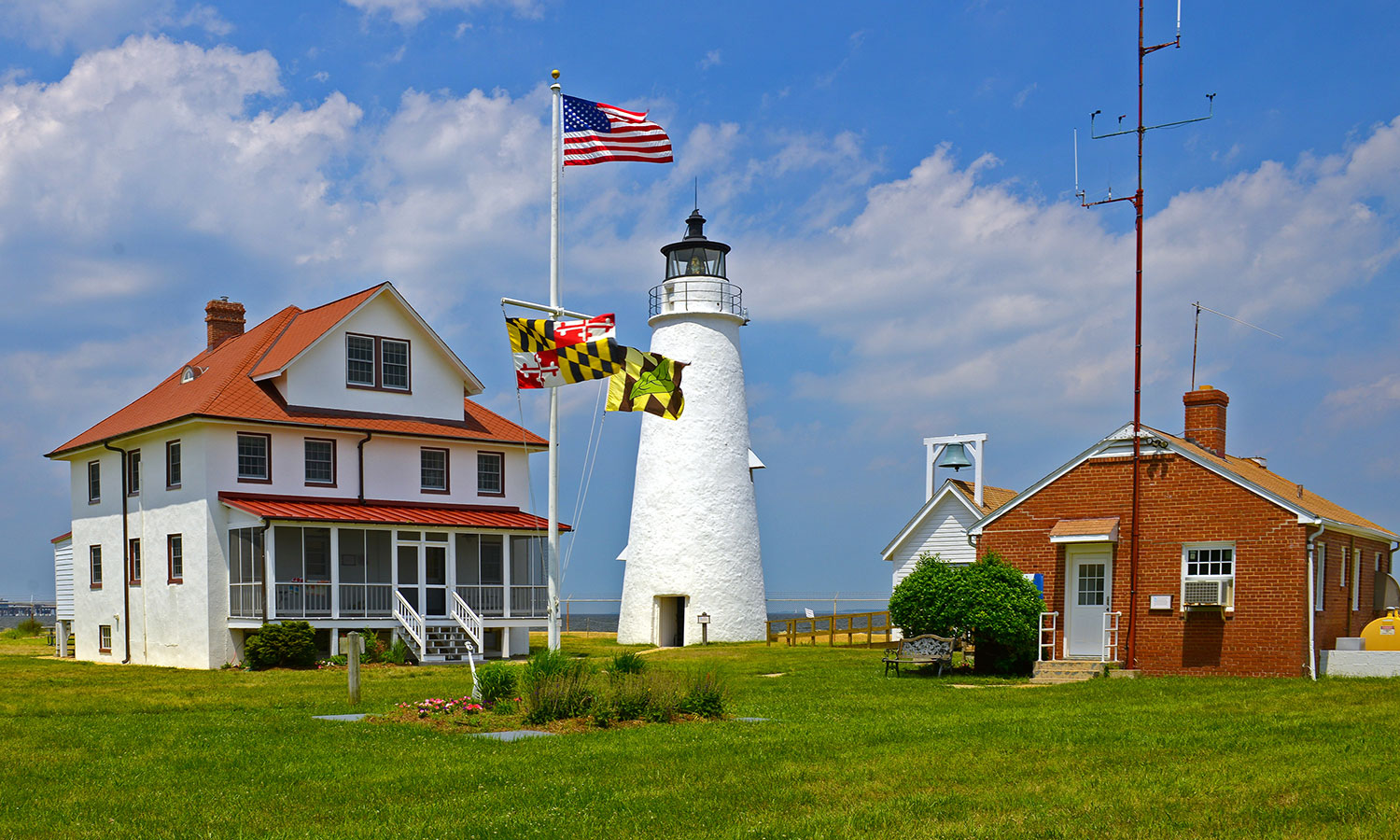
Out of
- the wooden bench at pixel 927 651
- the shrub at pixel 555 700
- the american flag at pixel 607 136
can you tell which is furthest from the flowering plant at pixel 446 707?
the wooden bench at pixel 927 651

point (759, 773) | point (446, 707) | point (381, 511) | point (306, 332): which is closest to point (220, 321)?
point (306, 332)

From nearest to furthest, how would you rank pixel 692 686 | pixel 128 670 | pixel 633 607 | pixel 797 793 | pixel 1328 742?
pixel 797 793 < pixel 1328 742 < pixel 692 686 < pixel 128 670 < pixel 633 607

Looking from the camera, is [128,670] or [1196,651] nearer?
[1196,651]

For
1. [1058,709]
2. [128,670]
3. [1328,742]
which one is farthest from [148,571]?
[1328,742]

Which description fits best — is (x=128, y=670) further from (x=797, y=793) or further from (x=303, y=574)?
(x=797, y=793)

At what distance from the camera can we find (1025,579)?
74.5ft

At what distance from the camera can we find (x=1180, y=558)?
72.2ft

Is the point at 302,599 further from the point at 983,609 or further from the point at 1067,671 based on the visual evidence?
the point at 1067,671

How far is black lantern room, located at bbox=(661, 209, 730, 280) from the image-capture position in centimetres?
3678

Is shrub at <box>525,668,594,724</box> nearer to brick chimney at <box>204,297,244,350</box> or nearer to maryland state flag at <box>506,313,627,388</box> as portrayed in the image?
maryland state flag at <box>506,313,627,388</box>

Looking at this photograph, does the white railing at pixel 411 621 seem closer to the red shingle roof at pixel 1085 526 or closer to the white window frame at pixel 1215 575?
the red shingle roof at pixel 1085 526

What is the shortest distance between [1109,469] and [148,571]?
73.9 ft

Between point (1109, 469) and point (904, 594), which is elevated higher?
point (1109, 469)

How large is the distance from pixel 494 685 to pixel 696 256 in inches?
936
